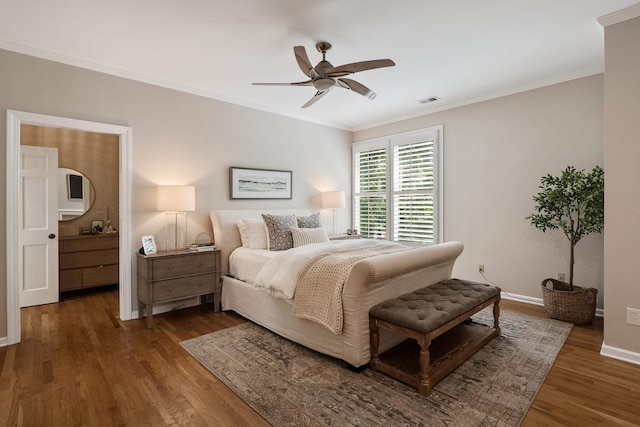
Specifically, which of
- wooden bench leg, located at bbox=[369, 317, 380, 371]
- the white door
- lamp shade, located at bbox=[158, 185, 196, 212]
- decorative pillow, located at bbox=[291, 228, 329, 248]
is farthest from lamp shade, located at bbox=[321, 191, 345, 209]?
the white door

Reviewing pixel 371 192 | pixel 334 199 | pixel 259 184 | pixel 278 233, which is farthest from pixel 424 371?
pixel 371 192

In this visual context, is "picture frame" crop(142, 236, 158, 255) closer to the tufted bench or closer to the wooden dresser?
the wooden dresser

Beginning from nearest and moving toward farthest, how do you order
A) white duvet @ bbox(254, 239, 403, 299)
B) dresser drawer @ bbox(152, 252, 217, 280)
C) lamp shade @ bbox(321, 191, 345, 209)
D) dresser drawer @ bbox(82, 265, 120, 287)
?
white duvet @ bbox(254, 239, 403, 299), dresser drawer @ bbox(152, 252, 217, 280), dresser drawer @ bbox(82, 265, 120, 287), lamp shade @ bbox(321, 191, 345, 209)

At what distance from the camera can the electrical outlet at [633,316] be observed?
2539 mm

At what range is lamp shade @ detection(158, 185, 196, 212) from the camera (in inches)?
143

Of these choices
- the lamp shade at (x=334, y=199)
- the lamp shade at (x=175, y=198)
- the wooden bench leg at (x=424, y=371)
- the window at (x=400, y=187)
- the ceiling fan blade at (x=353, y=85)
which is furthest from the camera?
the lamp shade at (x=334, y=199)

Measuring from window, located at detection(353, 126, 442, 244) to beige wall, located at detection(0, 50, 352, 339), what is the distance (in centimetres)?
102

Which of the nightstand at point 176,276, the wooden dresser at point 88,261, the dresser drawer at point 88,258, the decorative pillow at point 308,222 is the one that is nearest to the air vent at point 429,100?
the decorative pillow at point 308,222

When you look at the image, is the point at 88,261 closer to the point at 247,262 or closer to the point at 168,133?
the point at 168,133

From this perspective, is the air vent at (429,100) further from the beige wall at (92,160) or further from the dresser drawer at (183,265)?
the beige wall at (92,160)

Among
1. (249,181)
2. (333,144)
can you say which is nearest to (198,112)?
(249,181)

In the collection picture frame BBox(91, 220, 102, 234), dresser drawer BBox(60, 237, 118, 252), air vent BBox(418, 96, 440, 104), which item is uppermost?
air vent BBox(418, 96, 440, 104)

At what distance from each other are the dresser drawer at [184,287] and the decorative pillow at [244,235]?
535 mm

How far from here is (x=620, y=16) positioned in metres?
2.55
